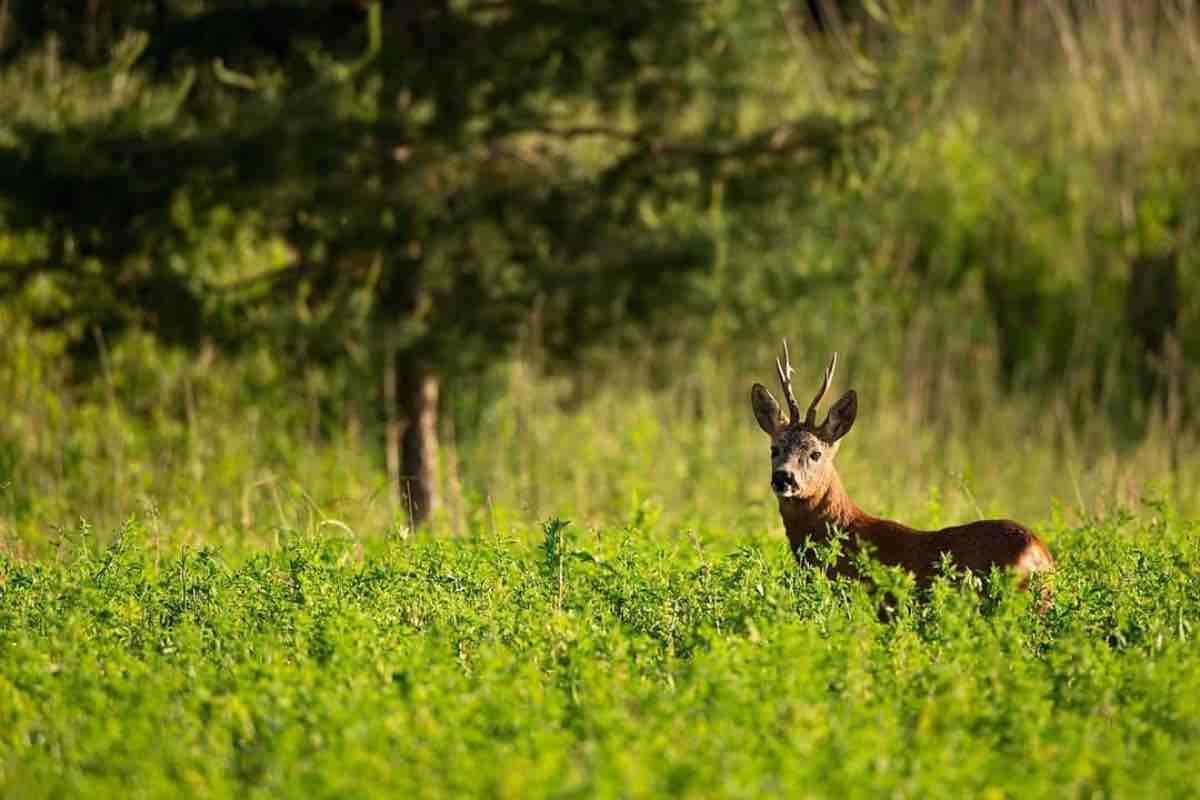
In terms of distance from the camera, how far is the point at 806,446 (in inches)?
235

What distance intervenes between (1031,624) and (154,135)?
4478 millimetres

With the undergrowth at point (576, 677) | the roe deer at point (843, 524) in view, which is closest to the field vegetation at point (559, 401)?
the undergrowth at point (576, 677)

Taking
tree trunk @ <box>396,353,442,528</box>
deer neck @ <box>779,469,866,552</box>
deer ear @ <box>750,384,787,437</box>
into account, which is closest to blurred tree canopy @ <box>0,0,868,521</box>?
tree trunk @ <box>396,353,442,528</box>

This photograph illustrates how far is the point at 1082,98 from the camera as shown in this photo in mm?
13062

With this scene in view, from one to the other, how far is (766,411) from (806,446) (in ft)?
1.38

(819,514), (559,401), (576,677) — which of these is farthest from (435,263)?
(576,677)

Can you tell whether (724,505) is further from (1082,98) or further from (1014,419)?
(1082,98)

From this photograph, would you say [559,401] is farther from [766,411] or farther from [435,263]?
[766,411]

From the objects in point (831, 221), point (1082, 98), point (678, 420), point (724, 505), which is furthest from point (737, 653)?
point (1082, 98)

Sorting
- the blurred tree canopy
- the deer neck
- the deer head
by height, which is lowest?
the deer neck

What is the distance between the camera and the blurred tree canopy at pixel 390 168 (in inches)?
304

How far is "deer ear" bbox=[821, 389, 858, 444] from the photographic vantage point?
19.9ft

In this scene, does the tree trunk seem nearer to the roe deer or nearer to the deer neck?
the roe deer

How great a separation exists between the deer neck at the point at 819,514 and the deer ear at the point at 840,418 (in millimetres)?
139
